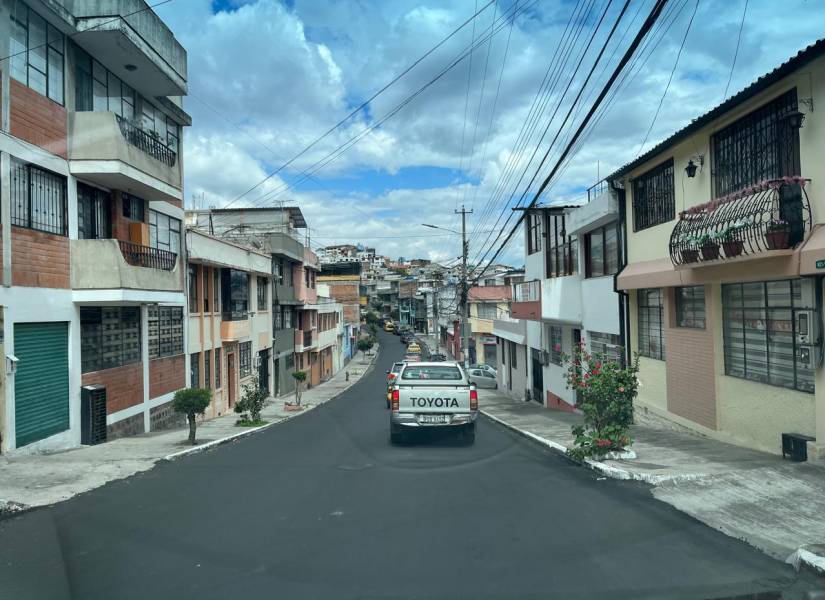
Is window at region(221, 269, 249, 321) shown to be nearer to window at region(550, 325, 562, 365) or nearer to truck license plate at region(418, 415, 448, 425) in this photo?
window at region(550, 325, 562, 365)

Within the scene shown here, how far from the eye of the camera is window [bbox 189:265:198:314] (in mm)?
21938

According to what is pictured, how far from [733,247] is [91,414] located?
43.1 ft

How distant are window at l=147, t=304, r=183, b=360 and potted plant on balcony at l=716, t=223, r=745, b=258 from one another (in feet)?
47.7

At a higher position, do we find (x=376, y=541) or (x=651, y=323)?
(x=651, y=323)

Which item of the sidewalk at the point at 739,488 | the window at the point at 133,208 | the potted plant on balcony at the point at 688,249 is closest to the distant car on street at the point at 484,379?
the window at the point at 133,208

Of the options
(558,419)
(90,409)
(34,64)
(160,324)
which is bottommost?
(558,419)

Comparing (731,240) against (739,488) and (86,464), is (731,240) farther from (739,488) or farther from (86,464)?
(86,464)

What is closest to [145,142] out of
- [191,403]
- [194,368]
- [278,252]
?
[191,403]

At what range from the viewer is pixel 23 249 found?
38.9 ft

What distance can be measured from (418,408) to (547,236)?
13.7 metres

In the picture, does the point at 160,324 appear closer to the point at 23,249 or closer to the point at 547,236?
the point at 23,249

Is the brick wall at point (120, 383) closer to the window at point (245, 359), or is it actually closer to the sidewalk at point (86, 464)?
the sidewalk at point (86, 464)

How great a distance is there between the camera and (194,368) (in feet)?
72.2

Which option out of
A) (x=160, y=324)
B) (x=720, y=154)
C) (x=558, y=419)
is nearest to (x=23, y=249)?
(x=160, y=324)
